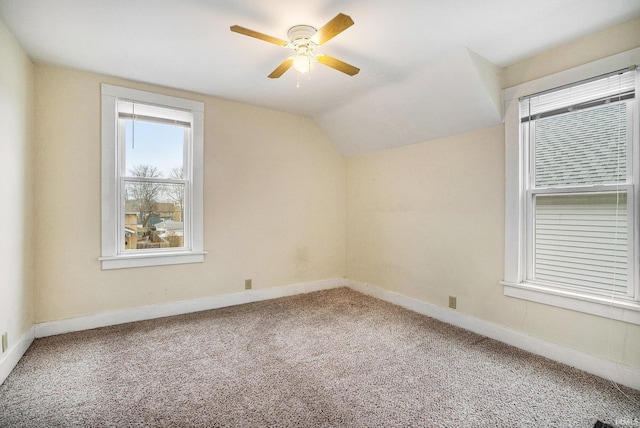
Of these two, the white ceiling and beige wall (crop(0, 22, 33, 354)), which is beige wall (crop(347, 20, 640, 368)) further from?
beige wall (crop(0, 22, 33, 354))

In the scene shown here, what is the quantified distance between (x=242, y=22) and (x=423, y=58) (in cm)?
148

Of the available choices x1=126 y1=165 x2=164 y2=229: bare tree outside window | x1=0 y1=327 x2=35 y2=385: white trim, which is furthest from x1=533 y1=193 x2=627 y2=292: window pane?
x1=0 y1=327 x2=35 y2=385: white trim

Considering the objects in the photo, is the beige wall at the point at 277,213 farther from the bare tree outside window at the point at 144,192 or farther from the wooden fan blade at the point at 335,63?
the wooden fan blade at the point at 335,63

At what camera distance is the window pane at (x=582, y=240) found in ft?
7.23

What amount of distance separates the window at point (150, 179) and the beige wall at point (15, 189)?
541 millimetres

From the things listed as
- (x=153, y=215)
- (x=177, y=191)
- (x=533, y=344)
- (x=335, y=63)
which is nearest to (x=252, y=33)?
(x=335, y=63)

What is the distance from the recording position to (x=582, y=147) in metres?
2.37

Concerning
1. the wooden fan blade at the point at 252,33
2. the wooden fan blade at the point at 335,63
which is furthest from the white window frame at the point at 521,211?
the wooden fan blade at the point at 252,33

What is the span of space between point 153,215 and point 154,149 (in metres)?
0.70

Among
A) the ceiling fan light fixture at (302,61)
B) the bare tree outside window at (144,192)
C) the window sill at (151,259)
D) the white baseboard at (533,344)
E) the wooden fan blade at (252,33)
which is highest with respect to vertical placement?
the wooden fan blade at (252,33)

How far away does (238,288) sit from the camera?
149 inches

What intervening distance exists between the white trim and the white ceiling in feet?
7.47

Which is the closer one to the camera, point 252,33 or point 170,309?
point 252,33

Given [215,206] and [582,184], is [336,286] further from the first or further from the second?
[582,184]
